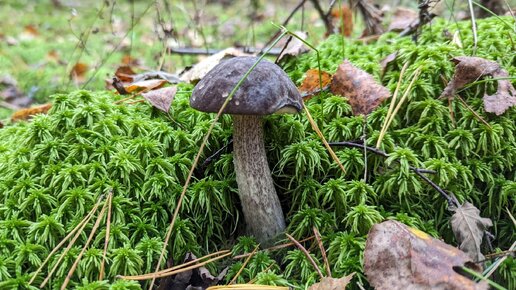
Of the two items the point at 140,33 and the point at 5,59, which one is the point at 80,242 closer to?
the point at 5,59

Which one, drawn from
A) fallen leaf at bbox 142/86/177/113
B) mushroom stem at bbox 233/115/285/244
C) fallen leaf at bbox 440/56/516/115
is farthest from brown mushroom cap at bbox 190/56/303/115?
fallen leaf at bbox 440/56/516/115

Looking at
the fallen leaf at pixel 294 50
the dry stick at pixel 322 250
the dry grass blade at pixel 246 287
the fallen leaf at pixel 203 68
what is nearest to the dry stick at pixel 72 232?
the dry grass blade at pixel 246 287

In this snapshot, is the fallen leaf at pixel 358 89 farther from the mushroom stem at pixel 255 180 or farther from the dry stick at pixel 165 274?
the dry stick at pixel 165 274

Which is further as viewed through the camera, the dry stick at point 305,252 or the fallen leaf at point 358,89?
the fallen leaf at point 358,89

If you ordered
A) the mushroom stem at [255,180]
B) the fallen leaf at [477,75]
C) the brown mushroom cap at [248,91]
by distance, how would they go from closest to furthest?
the brown mushroom cap at [248,91], the mushroom stem at [255,180], the fallen leaf at [477,75]

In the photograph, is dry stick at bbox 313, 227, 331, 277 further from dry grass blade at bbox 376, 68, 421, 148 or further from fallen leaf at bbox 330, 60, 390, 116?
fallen leaf at bbox 330, 60, 390, 116

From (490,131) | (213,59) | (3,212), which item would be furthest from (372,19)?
(3,212)
